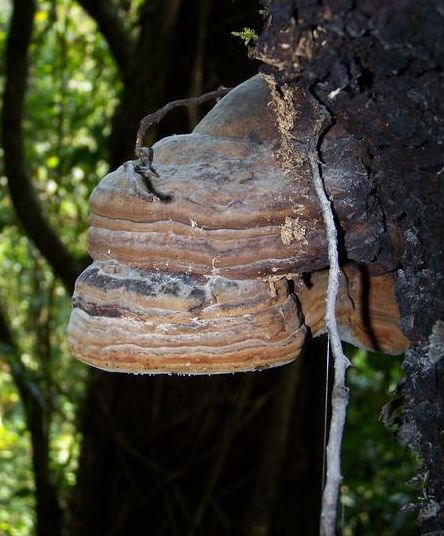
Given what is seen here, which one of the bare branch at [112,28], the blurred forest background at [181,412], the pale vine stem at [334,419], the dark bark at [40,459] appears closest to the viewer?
the pale vine stem at [334,419]

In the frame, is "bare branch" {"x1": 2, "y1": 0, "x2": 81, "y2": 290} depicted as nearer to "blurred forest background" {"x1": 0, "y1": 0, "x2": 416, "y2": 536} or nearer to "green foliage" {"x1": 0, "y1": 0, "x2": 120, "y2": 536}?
"blurred forest background" {"x1": 0, "y1": 0, "x2": 416, "y2": 536}

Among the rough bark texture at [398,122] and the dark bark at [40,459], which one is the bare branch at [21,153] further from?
the rough bark texture at [398,122]

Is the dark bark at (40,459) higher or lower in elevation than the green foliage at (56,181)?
lower

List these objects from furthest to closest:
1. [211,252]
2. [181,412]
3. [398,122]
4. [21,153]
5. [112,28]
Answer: [21,153] → [112,28] → [181,412] → [211,252] → [398,122]

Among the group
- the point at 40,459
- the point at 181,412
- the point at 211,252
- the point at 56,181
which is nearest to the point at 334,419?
the point at 211,252

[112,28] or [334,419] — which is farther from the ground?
[112,28]

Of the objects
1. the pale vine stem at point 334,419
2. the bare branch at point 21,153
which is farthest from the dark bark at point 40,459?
the pale vine stem at point 334,419

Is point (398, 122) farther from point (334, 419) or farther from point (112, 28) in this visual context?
point (112, 28)
